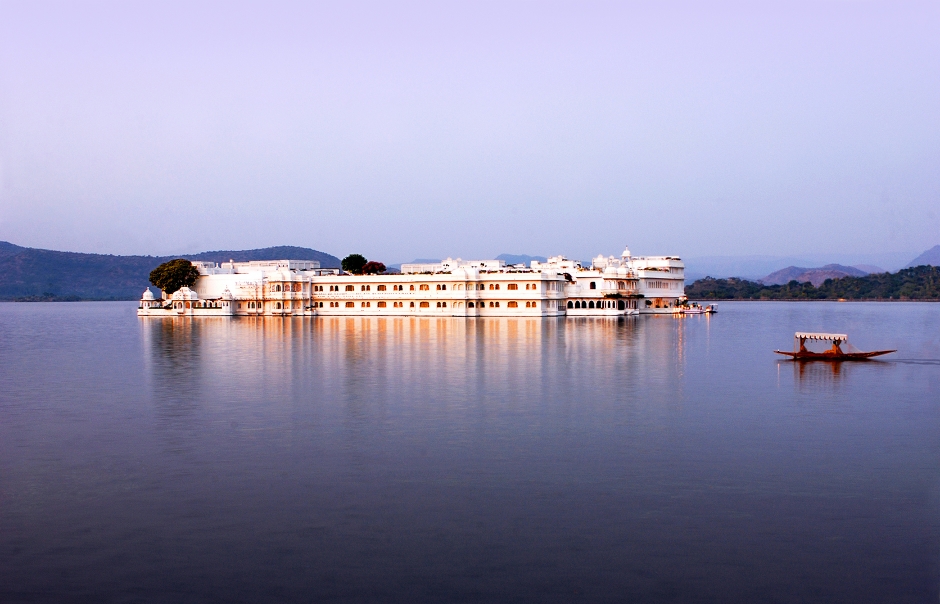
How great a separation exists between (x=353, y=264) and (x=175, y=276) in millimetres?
20253

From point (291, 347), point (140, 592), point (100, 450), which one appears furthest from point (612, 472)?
point (291, 347)

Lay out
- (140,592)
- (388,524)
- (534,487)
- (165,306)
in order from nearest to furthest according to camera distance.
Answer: (140,592) < (388,524) < (534,487) < (165,306)

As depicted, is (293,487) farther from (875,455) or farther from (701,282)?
(701,282)

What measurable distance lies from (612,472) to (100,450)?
9461 millimetres

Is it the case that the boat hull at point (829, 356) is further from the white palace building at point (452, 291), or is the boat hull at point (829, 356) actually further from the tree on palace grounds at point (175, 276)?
the tree on palace grounds at point (175, 276)

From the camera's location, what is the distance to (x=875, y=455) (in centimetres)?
1609

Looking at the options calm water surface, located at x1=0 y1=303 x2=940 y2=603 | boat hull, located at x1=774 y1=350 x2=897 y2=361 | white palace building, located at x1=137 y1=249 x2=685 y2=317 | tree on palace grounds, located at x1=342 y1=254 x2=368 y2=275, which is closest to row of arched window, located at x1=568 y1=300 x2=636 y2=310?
white palace building, located at x1=137 y1=249 x2=685 y2=317

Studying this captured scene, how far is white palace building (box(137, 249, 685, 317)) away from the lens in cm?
7938

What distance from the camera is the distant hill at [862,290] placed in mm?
151125

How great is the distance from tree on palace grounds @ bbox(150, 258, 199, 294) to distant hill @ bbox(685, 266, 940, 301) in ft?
293

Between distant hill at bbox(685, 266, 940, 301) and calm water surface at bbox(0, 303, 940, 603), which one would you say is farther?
distant hill at bbox(685, 266, 940, 301)

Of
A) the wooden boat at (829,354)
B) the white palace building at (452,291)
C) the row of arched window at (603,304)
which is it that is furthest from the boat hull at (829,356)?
the row of arched window at (603,304)

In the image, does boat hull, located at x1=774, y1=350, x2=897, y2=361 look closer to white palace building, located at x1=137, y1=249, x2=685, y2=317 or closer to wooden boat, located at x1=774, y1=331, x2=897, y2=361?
wooden boat, located at x1=774, y1=331, x2=897, y2=361

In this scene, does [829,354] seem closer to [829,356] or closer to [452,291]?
[829,356]
